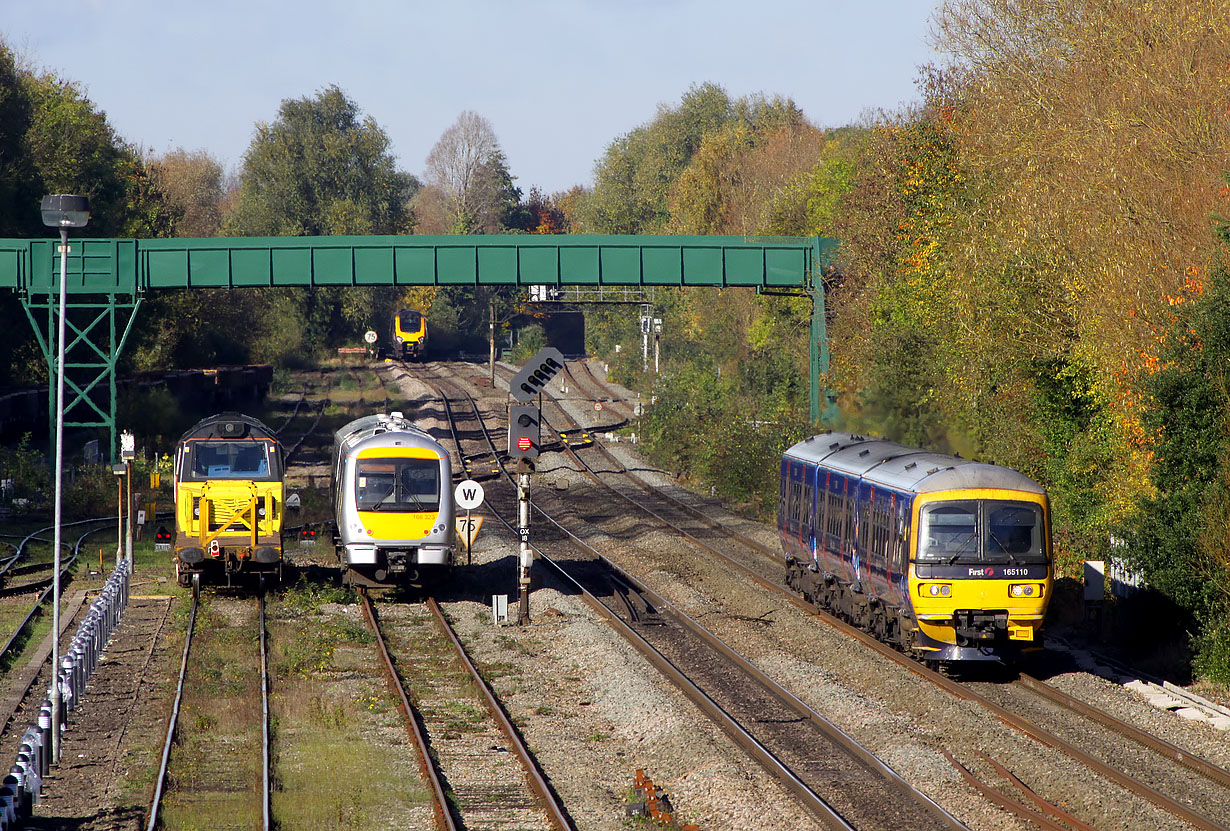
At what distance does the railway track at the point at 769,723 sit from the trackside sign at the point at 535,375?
392 centimetres

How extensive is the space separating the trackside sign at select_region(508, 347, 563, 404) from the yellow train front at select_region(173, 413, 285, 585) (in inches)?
183

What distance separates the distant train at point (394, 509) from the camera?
840 inches

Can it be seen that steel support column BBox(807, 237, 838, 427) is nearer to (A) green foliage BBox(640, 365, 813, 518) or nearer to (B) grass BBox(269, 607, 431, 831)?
(A) green foliage BBox(640, 365, 813, 518)

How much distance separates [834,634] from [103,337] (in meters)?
39.5

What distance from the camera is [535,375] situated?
827 inches

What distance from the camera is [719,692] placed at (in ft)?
52.7

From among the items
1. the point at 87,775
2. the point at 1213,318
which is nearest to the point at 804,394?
the point at 1213,318

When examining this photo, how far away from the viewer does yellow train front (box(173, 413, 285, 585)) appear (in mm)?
21938

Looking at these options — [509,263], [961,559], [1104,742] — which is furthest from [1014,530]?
[509,263]

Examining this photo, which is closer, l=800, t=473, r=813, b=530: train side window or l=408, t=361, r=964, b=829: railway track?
l=408, t=361, r=964, b=829: railway track

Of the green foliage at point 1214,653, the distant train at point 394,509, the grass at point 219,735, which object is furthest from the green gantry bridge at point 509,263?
the green foliage at point 1214,653

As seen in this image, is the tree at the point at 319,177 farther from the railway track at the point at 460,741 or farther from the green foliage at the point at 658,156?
the railway track at the point at 460,741

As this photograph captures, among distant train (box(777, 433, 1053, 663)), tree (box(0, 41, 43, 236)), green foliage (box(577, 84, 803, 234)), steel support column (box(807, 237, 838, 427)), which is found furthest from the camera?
green foliage (box(577, 84, 803, 234))

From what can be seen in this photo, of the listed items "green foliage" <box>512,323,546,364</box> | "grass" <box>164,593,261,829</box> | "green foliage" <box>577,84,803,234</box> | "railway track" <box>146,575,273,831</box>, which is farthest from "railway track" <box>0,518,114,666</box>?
"green foliage" <box>577,84,803,234</box>
